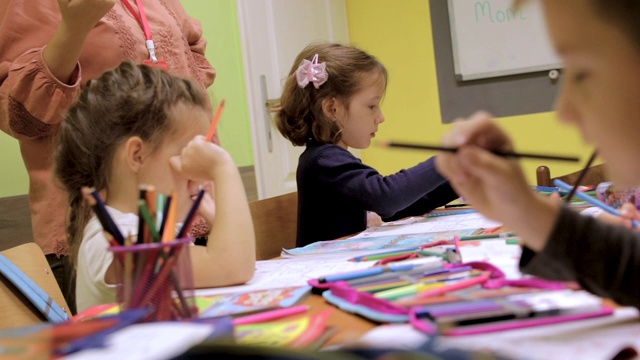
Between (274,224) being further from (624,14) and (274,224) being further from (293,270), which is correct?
(624,14)

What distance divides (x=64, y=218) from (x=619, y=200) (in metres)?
1.03

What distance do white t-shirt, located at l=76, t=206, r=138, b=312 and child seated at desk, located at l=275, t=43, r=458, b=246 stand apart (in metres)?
0.79

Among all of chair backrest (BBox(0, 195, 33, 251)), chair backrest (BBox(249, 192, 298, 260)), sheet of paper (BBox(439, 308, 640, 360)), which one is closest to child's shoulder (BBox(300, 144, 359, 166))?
chair backrest (BBox(249, 192, 298, 260))

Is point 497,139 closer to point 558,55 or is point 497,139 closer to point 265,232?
point 558,55

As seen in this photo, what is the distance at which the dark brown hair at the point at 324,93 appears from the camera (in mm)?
2000

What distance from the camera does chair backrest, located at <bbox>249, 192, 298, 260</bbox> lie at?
5.25 ft

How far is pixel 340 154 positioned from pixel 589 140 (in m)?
1.24

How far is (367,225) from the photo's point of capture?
185 cm

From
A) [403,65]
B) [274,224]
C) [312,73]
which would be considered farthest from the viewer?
[403,65]

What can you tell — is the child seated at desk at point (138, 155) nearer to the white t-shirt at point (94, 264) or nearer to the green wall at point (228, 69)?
the white t-shirt at point (94, 264)

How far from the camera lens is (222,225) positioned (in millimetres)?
1025

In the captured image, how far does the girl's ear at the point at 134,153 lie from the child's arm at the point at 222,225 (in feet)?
0.17

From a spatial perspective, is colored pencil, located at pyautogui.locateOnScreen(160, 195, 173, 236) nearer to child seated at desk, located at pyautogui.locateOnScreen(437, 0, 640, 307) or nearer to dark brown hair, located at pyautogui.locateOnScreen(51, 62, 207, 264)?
child seated at desk, located at pyautogui.locateOnScreen(437, 0, 640, 307)

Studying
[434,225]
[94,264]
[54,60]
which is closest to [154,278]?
[94,264]
